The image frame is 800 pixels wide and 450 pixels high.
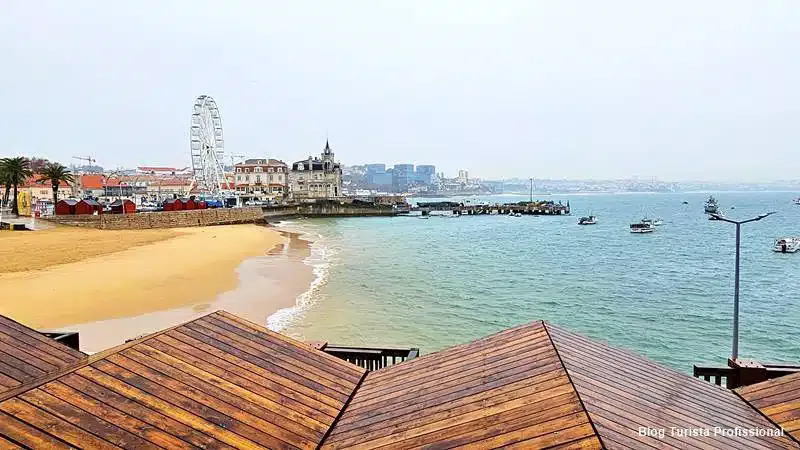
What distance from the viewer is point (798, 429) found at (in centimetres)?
475

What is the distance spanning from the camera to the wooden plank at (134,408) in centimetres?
435

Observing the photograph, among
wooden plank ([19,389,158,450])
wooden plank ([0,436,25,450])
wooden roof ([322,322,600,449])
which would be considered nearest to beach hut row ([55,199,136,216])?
wooden roof ([322,322,600,449])

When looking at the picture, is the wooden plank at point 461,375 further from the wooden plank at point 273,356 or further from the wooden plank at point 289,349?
the wooden plank at point 289,349

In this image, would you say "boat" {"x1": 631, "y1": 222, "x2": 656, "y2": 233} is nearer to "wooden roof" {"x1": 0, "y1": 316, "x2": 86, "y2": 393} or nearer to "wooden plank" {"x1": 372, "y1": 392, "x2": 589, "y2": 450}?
"wooden roof" {"x1": 0, "y1": 316, "x2": 86, "y2": 393}

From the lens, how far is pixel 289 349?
6512mm

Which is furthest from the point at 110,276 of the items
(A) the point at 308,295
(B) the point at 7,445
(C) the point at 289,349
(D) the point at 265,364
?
(B) the point at 7,445

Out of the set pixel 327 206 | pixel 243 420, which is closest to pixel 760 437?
pixel 243 420

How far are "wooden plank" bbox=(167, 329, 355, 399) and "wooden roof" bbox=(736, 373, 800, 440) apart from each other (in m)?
3.85

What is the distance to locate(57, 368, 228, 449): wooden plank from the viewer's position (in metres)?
4.35

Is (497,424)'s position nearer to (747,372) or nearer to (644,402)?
(644,402)

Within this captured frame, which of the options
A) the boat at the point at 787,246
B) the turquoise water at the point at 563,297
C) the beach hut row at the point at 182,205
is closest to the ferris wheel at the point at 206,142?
the beach hut row at the point at 182,205

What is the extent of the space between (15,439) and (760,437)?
538 centimetres

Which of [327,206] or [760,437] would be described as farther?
[327,206]

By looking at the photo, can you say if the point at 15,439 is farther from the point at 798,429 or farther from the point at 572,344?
the point at 798,429
